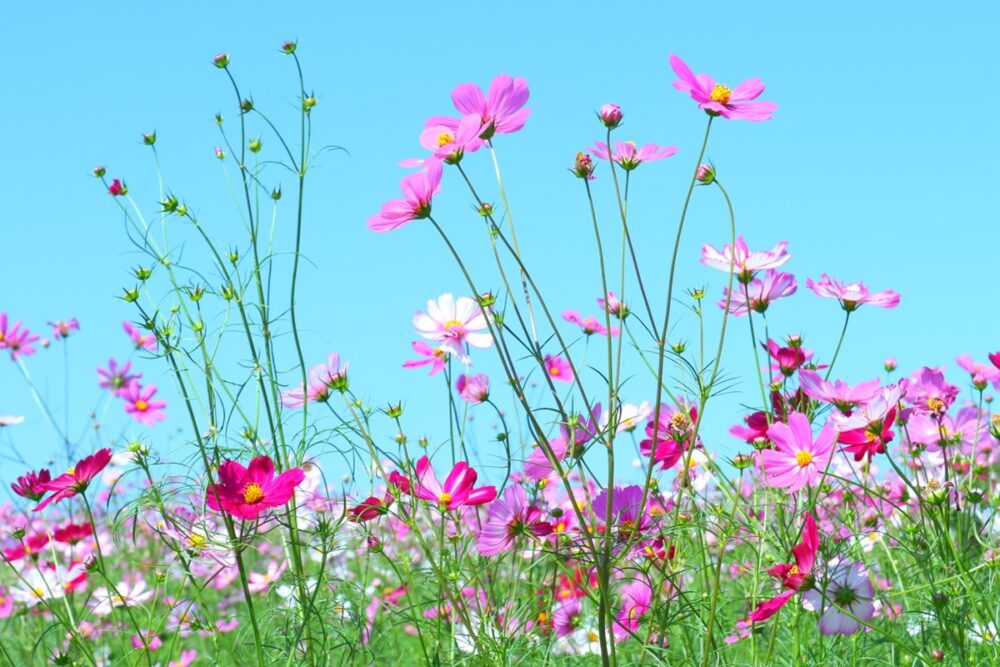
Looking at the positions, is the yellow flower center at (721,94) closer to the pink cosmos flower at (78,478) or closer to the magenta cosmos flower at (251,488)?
the magenta cosmos flower at (251,488)

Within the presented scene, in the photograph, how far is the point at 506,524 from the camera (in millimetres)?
1658

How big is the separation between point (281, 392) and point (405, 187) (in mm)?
570

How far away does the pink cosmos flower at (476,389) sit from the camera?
185cm

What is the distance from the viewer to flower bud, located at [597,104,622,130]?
156 centimetres

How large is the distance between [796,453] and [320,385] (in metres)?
0.79

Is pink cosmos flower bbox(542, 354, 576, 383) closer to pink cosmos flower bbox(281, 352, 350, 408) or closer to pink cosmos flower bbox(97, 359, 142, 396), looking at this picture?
pink cosmos flower bbox(281, 352, 350, 408)

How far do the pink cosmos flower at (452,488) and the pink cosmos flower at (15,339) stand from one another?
253 cm

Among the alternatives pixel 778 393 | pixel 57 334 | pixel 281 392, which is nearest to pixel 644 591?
pixel 778 393

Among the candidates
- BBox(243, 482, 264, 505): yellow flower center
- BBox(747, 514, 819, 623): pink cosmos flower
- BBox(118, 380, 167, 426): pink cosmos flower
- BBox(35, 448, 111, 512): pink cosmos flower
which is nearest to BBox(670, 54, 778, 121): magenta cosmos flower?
BBox(747, 514, 819, 623): pink cosmos flower

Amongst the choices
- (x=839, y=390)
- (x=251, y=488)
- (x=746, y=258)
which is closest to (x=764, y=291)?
(x=746, y=258)

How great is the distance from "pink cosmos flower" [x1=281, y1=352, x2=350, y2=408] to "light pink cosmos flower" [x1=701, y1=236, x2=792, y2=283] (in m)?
0.62

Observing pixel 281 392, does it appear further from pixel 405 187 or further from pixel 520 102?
pixel 520 102

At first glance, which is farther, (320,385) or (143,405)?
(143,405)

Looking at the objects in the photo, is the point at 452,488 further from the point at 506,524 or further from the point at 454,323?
the point at 454,323
